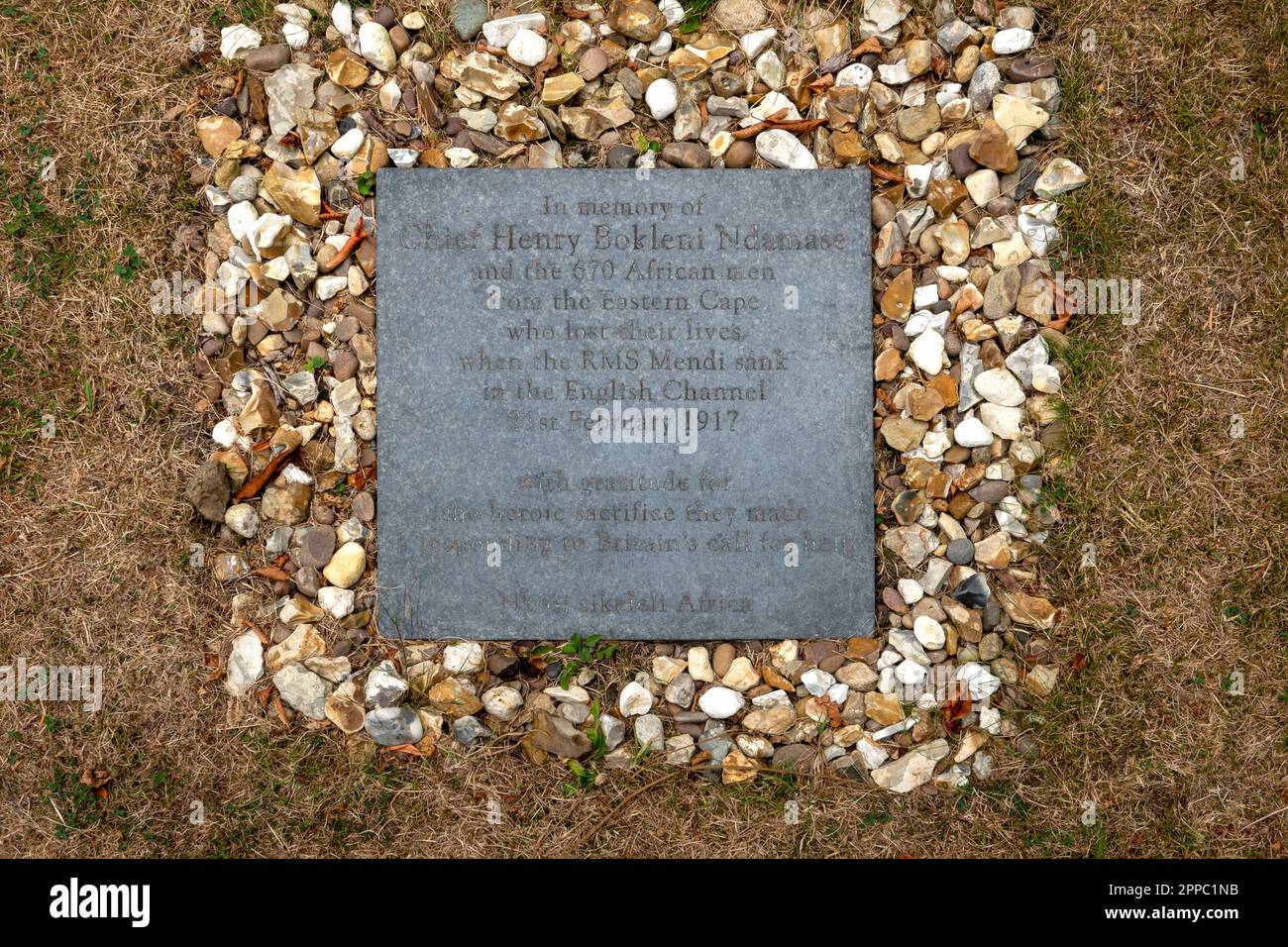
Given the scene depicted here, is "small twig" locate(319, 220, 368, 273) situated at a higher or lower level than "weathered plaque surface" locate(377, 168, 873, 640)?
higher

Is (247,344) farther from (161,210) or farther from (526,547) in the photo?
(526,547)

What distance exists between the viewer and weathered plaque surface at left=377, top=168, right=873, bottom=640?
8.73 feet

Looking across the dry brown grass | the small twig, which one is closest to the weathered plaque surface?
the small twig

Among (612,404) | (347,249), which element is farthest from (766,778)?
(347,249)

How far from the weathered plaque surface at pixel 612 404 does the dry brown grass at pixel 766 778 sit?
57 centimetres

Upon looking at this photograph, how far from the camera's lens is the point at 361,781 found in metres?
2.65

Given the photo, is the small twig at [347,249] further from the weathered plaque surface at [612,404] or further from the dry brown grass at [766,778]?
the dry brown grass at [766,778]

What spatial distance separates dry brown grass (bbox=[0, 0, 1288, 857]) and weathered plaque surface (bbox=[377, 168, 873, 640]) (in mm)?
570

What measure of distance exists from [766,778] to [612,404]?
4.00ft

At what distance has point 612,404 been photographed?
2.66m

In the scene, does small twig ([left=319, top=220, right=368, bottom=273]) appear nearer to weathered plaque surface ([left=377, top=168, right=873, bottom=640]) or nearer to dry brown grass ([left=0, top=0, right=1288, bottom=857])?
weathered plaque surface ([left=377, top=168, right=873, bottom=640])

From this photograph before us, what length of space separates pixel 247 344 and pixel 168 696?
1097 mm

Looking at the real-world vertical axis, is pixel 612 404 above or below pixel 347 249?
below

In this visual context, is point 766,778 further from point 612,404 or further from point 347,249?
point 347,249
